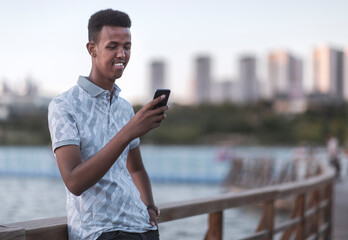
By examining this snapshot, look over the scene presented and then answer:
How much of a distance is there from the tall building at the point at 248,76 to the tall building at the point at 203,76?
860cm

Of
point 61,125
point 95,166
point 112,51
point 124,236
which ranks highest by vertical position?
point 112,51

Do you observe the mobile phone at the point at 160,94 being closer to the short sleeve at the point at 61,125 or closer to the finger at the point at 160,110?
the finger at the point at 160,110

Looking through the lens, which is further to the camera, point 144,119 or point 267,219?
point 267,219

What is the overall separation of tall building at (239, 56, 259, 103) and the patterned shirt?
136m

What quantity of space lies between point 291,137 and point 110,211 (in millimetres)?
85674

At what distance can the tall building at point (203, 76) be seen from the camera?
145m

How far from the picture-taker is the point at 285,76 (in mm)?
135625

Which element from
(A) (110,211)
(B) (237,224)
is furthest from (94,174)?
(B) (237,224)

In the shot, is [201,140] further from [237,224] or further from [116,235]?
[116,235]

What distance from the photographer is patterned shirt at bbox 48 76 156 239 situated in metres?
1.82

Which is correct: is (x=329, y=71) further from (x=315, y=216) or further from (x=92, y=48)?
(x=92, y=48)

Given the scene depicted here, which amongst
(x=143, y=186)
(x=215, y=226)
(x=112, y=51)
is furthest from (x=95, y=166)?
(x=215, y=226)

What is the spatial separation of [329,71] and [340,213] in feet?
335

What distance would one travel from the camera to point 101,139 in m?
1.87
